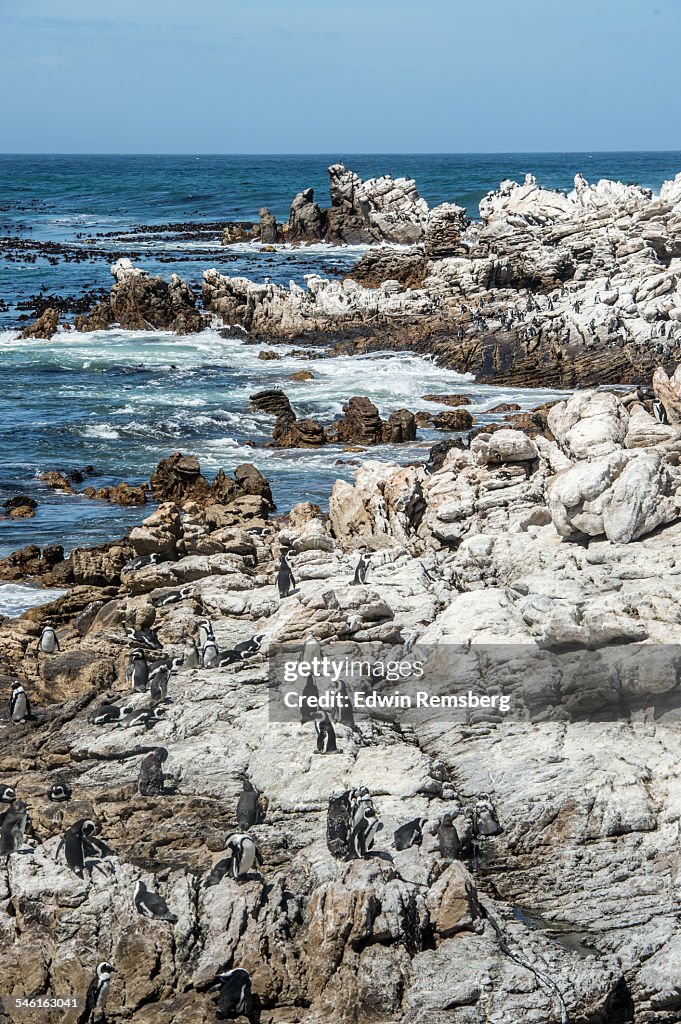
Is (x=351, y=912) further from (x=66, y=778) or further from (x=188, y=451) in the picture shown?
(x=188, y=451)

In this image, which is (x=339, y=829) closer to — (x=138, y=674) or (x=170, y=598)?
(x=138, y=674)

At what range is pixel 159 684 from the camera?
14.7 metres

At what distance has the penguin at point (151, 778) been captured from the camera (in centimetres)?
1259

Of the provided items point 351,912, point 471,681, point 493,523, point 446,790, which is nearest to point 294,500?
point 493,523

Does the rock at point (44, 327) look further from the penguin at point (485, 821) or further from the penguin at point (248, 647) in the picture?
the penguin at point (485, 821)

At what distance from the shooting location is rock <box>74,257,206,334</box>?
50188mm

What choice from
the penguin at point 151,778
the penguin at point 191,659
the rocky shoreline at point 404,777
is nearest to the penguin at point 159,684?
the rocky shoreline at point 404,777

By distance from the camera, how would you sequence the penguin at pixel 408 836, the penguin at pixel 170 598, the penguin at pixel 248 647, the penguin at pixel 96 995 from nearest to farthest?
the penguin at pixel 96 995
the penguin at pixel 408 836
the penguin at pixel 248 647
the penguin at pixel 170 598

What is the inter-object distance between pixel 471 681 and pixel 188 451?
2040 centimetres

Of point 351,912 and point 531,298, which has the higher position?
point 531,298

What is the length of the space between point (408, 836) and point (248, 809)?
1801 millimetres

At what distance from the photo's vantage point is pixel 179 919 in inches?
425

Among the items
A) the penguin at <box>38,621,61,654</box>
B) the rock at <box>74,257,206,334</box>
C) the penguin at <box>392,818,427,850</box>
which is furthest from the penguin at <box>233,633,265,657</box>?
the rock at <box>74,257,206,334</box>

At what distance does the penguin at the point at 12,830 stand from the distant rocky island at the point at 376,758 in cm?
2
